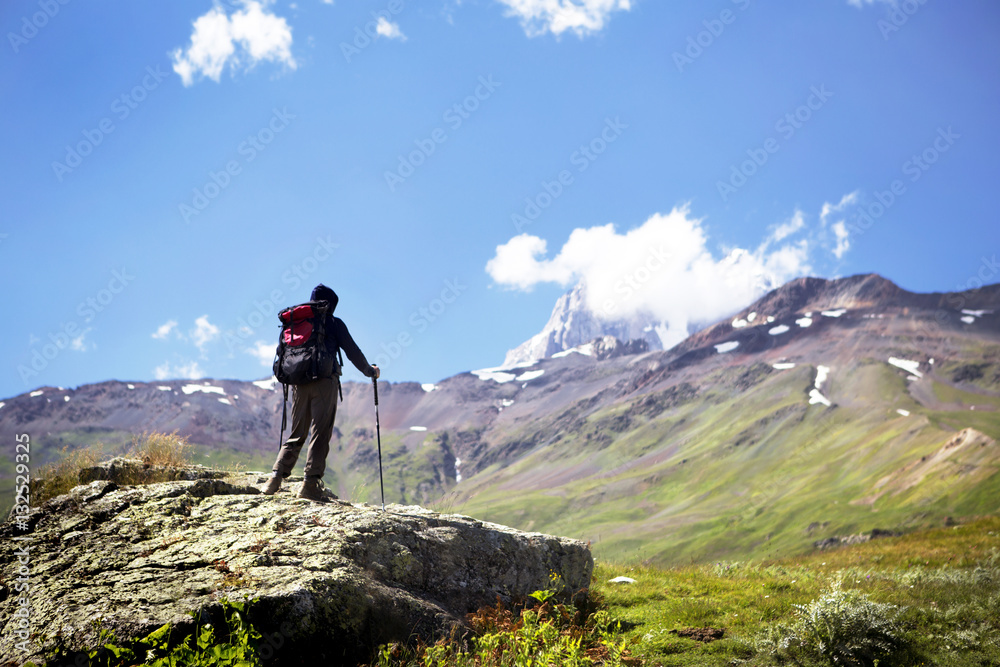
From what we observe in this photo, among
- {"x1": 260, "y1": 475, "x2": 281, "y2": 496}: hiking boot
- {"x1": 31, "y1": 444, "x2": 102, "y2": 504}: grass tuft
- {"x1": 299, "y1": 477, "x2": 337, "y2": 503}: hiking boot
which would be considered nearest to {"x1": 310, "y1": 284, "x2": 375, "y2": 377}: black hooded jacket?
{"x1": 299, "y1": 477, "x2": 337, "y2": 503}: hiking boot

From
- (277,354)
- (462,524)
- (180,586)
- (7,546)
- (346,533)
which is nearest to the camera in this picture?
(180,586)

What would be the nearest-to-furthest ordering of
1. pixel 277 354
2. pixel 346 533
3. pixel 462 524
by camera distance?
pixel 346 533
pixel 462 524
pixel 277 354

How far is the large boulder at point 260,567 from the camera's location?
5785mm

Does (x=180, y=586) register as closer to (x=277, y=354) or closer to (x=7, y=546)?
(x=7, y=546)

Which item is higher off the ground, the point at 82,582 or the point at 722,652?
the point at 82,582

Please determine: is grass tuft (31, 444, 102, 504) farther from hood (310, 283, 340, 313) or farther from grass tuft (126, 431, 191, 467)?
hood (310, 283, 340, 313)

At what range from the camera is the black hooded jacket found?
953 cm

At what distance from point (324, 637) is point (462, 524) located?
9.06 feet

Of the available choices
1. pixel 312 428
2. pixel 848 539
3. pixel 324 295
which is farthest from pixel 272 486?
pixel 848 539

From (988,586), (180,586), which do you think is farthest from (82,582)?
(988,586)

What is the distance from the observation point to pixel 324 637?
20.4 feet

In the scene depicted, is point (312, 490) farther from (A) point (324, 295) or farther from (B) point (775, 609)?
(B) point (775, 609)

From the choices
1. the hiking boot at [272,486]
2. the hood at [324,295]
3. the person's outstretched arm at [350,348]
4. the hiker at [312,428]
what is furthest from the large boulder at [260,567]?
the hood at [324,295]

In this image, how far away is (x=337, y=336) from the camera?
9617mm
